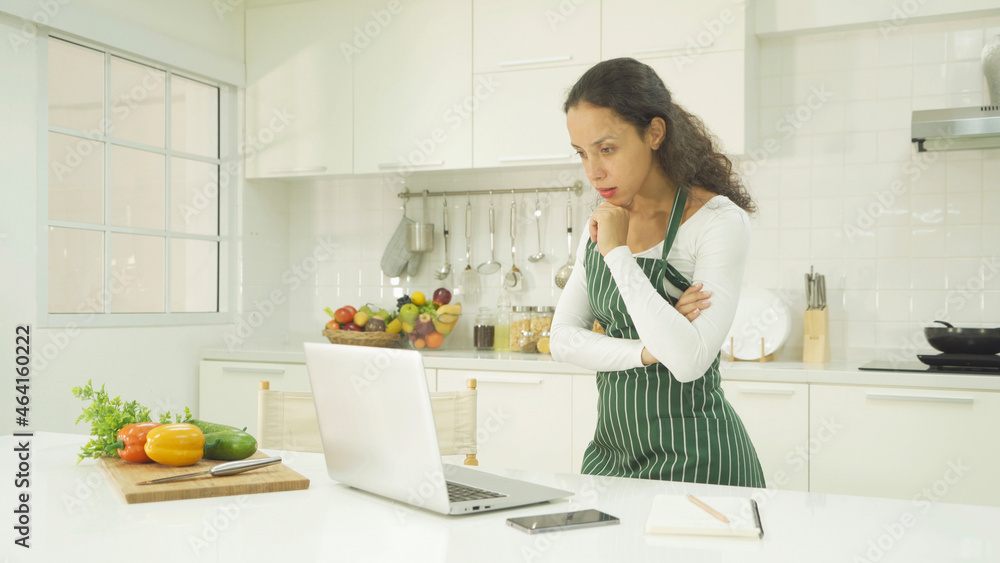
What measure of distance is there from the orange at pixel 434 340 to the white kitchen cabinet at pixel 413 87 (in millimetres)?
691

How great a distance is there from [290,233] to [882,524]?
11.4 ft

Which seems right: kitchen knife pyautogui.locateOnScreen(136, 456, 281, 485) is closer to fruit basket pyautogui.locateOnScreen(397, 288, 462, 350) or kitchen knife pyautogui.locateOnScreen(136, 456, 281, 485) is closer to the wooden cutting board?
the wooden cutting board

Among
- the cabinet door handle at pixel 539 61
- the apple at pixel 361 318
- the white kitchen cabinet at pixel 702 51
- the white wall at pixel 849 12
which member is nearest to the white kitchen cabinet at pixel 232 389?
the apple at pixel 361 318

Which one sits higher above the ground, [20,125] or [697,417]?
[20,125]

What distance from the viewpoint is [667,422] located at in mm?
1529

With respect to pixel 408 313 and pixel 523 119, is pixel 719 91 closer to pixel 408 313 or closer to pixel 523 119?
pixel 523 119

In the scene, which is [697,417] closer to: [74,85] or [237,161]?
[74,85]

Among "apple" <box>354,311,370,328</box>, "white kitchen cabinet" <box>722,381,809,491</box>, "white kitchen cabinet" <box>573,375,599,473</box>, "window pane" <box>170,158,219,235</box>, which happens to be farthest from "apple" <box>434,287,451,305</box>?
"white kitchen cabinet" <box>722,381,809,491</box>

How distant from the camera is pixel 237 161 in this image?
3.84 m

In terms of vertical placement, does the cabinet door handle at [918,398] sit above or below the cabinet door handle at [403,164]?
below

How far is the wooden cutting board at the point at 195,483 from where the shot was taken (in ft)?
4.10

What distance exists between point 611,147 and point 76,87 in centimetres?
236

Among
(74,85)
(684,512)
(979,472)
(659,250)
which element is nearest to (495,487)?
(684,512)

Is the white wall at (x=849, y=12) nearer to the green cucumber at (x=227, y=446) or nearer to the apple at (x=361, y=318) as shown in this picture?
the apple at (x=361, y=318)
